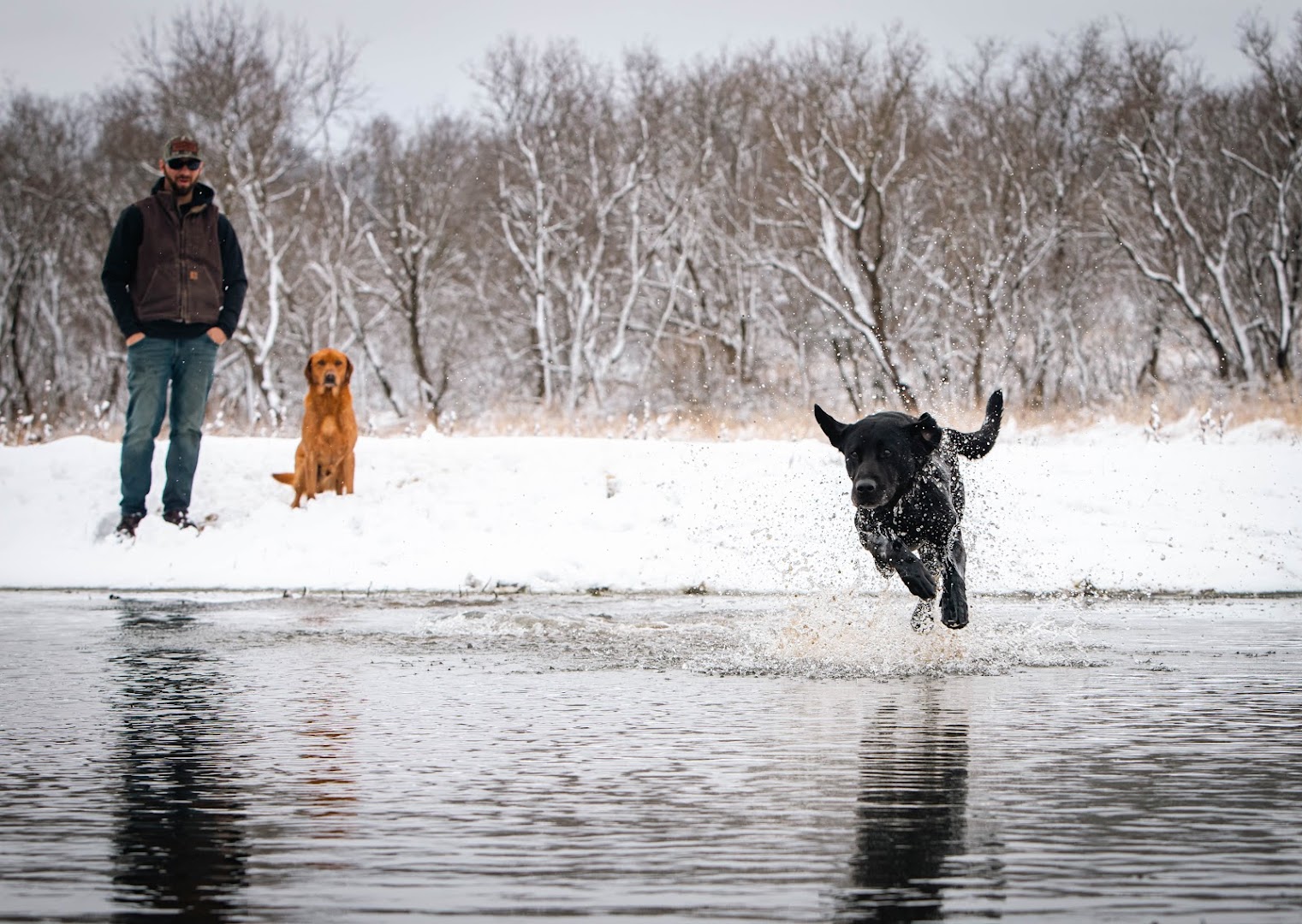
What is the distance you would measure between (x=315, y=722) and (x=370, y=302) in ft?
140

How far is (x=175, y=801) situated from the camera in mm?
3664

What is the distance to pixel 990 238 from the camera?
31703 mm

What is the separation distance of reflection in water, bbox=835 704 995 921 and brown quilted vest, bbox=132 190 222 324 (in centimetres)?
805

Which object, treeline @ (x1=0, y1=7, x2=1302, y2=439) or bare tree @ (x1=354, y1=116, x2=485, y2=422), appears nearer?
treeline @ (x1=0, y1=7, x2=1302, y2=439)

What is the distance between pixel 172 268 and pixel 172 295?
20 cm

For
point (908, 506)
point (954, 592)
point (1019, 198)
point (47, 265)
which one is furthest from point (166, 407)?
point (47, 265)

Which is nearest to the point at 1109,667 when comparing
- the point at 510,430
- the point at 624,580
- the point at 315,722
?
the point at 315,722

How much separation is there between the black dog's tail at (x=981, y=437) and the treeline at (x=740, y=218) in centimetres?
1910

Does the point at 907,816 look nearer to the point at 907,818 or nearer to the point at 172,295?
the point at 907,818

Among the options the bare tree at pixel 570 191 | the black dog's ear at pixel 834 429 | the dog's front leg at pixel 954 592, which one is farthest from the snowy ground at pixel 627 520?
the bare tree at pixel 570 191

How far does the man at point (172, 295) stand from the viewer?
1169cm

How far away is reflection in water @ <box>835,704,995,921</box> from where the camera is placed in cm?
266

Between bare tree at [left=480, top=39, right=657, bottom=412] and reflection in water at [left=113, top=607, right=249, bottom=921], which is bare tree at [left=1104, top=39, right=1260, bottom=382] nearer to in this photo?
bare tree at [left=480, top=39, right=657, bottom=412]

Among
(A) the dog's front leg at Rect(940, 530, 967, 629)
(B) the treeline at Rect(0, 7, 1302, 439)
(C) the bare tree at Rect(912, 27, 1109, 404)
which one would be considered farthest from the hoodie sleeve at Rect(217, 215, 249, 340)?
(C) the bare tree at Rect(912, 27, 1109, 404)
